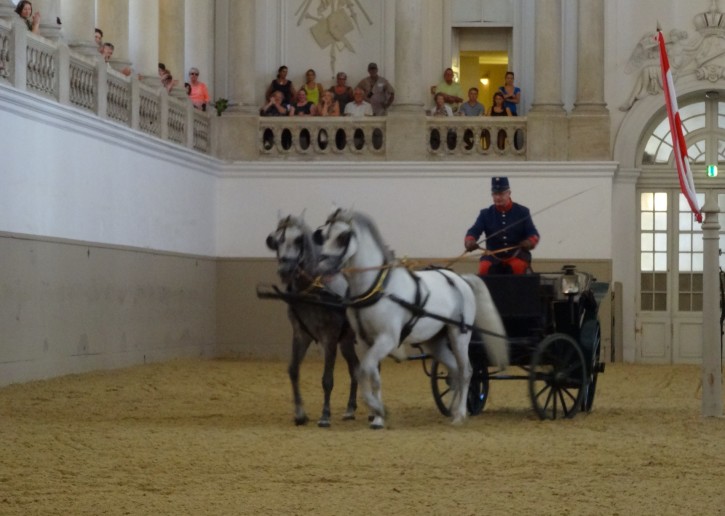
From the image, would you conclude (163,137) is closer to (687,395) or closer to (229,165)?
(229,165)

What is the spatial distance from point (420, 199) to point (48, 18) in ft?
28.9

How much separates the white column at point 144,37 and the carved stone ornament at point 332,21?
4.00 meters

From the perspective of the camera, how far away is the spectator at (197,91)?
27.6m

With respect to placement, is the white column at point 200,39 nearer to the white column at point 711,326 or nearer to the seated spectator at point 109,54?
the seated spectator at point 109,54

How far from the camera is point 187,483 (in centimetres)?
988

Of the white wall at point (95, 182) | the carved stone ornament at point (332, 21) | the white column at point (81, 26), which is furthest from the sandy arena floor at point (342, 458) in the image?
the carved stone ornament at point (332, 21)

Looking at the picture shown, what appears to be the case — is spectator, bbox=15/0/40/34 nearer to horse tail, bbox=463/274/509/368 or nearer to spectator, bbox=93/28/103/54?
spectator, bbox=93/28/103/54

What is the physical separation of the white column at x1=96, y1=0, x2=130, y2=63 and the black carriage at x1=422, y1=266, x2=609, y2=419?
11.8m

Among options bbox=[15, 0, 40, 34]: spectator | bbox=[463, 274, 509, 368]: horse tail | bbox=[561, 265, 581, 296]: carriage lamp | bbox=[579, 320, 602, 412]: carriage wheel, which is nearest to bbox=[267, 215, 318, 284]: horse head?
bbox=[463, 274, 509, 368]: horse tail

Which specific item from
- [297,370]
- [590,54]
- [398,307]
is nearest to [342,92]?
[590,54]

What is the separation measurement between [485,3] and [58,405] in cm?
1582

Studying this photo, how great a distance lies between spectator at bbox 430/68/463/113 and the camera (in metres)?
28.3

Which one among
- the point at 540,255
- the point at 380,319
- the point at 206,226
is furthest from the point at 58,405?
the point at 540,255

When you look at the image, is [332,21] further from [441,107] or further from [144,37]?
[144,37]
